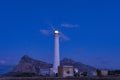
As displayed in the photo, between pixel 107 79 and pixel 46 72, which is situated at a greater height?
pixel 46 72

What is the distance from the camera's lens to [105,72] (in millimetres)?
64375

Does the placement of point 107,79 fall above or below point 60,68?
below

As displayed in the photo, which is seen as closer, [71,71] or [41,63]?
[71,71]

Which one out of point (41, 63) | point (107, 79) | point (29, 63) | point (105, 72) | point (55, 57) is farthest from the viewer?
point (29, 63)

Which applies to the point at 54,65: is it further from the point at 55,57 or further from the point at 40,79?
the point at 40,79

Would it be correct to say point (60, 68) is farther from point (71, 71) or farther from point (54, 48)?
point (54, 48)

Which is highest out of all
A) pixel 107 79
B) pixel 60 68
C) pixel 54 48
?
pixel 54 48

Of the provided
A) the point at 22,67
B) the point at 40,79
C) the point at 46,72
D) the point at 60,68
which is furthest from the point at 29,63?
the point at 40,79

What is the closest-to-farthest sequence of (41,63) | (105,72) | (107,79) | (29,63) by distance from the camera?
(107,79)
(105,72)
(41,63)
(29,63)

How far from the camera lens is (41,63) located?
113938 mm

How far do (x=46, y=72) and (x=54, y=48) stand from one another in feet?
19.1

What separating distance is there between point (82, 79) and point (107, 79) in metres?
4.07

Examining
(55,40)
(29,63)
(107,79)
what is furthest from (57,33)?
(29,63)

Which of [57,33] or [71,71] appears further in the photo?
[57,33]
